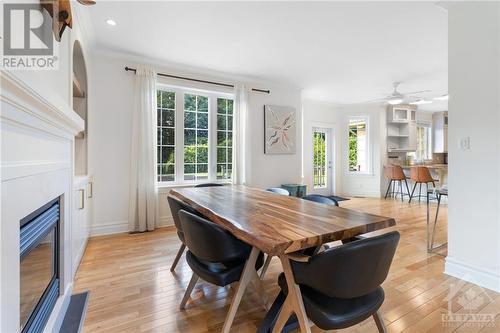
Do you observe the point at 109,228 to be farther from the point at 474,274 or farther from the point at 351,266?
the point at 474,274

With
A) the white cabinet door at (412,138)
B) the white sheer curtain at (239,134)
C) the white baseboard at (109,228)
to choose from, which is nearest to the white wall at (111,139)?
the white baseboard at (109,228)

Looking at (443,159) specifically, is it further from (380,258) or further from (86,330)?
(86,330)

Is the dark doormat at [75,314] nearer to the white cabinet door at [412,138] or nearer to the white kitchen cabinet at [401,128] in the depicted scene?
the white kitchen cabinet at [401,128]

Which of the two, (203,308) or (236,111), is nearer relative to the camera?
(203,308)

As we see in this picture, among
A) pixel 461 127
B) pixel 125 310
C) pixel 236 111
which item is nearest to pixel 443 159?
pixel 461 127

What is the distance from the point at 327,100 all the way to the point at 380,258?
6.10 metres

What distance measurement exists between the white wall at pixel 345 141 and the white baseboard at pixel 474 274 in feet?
13.9

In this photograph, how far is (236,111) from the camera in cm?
441

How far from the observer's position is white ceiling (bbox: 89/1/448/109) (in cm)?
249

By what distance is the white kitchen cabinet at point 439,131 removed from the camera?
7.69 meters

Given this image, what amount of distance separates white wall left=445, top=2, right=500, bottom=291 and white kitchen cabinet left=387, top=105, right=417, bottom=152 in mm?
4959

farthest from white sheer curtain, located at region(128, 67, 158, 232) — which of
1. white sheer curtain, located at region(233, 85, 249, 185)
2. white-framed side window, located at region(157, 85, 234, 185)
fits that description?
white sheer curtain, located at region(233, 85, 249, 185)

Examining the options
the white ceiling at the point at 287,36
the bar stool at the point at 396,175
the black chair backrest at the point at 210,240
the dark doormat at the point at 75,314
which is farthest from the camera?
the bar stool at the point at 396,175

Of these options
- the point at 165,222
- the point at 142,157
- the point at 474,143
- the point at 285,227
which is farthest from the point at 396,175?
the point at 285,227
